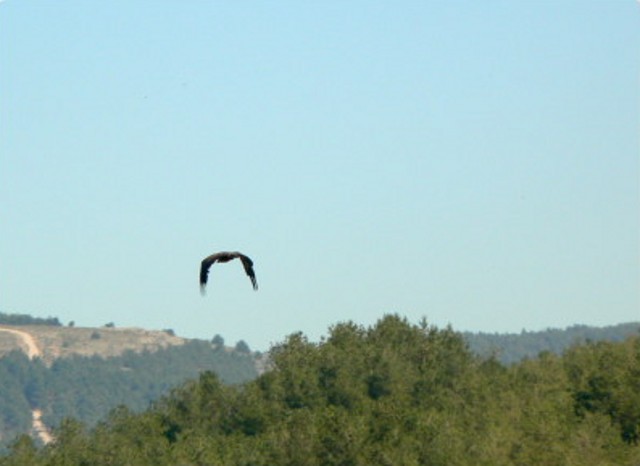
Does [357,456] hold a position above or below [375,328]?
below

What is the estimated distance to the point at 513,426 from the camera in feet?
399

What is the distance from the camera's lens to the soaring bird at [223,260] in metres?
31.1

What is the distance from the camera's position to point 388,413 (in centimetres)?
12350

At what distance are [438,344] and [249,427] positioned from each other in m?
24.2

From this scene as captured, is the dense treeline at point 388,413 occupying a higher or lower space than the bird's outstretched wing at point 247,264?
higher

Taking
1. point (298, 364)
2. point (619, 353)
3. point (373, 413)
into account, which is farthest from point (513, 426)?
point (298, 364)

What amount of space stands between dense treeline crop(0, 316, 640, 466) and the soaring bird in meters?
76.3

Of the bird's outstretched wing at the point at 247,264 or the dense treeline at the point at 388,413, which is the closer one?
the bird's outstretched wing at the point at 247,264

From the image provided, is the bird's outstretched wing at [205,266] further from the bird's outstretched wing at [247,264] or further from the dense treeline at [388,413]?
the dense treeline at [388,413]

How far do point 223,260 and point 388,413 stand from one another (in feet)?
304

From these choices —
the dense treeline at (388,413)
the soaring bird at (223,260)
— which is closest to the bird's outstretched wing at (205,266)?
the soaring bird at (223,260)

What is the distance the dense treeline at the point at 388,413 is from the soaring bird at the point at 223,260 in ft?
250

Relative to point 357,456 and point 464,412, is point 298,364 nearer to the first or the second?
point 464,412

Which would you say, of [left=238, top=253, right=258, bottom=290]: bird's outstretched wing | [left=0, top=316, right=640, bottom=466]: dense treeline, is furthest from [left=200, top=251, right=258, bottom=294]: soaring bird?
[left=0, top=316, right=640, bottom=466]: dense treeline
